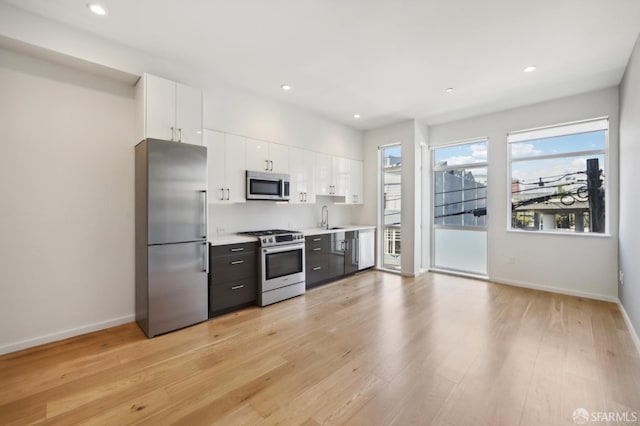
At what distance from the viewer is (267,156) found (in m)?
4.13

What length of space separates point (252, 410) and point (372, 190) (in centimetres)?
462

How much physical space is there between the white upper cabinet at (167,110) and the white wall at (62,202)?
1.29 feet

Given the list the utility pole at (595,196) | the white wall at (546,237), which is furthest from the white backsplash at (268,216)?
the utility pole at (595,196)

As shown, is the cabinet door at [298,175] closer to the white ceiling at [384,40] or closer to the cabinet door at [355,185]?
the white ceiling at [384,40]

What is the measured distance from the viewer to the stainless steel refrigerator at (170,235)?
9.19 feet

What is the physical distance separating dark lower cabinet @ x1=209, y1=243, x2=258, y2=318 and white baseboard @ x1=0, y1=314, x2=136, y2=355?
0.97 meters

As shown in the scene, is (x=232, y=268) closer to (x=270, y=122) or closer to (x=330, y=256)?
(x=330, y=256)

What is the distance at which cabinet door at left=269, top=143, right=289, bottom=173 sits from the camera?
419cm

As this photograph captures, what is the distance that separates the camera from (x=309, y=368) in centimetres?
227

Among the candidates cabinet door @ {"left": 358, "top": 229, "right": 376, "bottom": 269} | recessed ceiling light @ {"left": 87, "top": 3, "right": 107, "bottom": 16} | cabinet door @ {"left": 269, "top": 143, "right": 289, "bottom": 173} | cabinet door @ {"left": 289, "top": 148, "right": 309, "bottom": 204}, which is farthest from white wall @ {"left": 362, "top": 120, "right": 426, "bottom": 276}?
recessed ceiling light @ {"left": 87, "top": 3, "right": 107, "bottom": 16}

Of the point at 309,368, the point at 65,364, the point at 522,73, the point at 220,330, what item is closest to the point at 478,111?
the point at 522,73

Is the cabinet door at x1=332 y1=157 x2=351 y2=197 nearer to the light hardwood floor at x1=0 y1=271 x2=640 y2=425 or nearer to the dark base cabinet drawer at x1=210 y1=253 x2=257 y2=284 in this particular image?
the dark base cabinet drawer at x1=210 y1=253 x2=257 y2=284

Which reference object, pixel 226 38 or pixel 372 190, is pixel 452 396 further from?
pixel 372 190

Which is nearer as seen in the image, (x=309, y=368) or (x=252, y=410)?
(x=252, y=410)
